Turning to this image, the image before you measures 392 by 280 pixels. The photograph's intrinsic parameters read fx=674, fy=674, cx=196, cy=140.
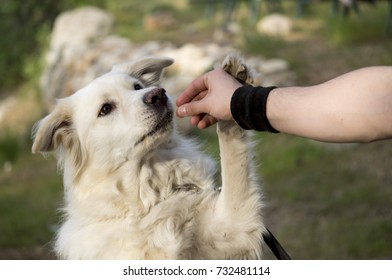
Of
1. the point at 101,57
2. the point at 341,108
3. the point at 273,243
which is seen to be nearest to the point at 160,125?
the point at 273,243

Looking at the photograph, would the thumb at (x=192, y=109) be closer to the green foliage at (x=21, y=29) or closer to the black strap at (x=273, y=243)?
the black strap at (x=273, y=243)

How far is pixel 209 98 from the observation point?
228 cm

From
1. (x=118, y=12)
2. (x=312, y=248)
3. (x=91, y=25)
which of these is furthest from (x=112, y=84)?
(x=118, y=12)

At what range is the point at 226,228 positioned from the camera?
8.57 ft

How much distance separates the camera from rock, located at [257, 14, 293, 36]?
859cm

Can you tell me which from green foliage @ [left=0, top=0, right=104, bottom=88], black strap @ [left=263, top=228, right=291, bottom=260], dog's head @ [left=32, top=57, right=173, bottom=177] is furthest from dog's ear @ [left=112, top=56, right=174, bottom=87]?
green foliage @ [left=0, top=0, right=104, bottom=88]

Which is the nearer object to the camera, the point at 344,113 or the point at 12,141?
the point at 344,113

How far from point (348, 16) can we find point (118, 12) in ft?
13.5

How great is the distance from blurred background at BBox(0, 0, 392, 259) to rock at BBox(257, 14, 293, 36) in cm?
2

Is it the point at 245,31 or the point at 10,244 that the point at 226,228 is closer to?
the point at 10,244

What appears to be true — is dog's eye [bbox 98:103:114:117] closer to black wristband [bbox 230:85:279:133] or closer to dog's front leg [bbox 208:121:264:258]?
dog's front leg [bbox 208:121:264:258]

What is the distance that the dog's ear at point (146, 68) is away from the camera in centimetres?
307

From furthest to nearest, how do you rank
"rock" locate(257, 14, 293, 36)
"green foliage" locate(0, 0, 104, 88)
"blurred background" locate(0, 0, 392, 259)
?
1. "green foliage" locate(0, 0, 104, 88)
2. "rock" locate(257, 14, 293, 36)
3. "blurred background" locate(0, 0, 392, 259)
